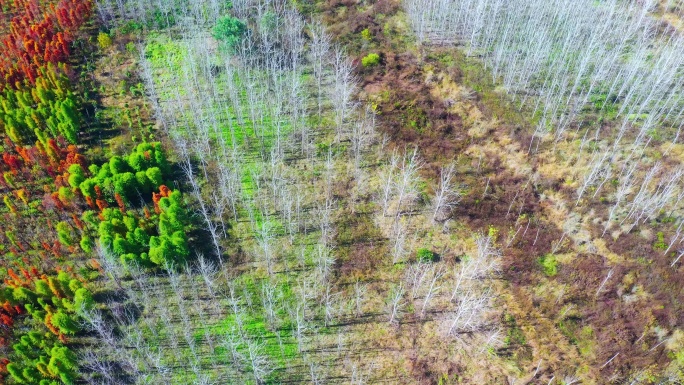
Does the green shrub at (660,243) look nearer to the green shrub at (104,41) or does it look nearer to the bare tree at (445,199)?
the bare tree at (445,199)

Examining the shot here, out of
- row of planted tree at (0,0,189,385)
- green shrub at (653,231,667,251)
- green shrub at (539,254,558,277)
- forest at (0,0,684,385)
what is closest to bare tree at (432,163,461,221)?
forest at (0,0,684,385)

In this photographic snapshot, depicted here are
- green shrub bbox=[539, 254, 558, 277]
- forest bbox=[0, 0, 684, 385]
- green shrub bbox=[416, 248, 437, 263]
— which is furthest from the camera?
green shrub bbox=[416, 248, 437, 263]

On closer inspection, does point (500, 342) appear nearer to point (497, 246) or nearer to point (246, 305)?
point (497, 246)

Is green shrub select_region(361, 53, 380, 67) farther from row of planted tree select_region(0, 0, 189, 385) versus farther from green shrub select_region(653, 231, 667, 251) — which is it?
green shrub select_region(653, 231, 667, 251)

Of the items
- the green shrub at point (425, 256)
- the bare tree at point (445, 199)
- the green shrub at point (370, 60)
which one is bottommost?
the green shrub at point (425, 256)

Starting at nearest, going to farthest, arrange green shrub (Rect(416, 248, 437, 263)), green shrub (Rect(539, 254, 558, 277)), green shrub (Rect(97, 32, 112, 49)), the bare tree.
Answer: green shrub (Rect(539, 254, 558, 277))
green shrub (Rect(416, 248, 437, 263))
the bare tree
green shrub (Rect(97, 32, 112, 49))

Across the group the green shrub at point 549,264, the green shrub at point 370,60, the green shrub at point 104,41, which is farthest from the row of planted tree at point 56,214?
the green shrub at point 549,264

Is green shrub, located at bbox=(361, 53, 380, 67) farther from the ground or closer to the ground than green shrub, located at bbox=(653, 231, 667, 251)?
farther from the ground

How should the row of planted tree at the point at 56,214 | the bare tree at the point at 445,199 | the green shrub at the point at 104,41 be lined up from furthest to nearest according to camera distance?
the green shrub at the point at 104,41
the bare tree at the point at 445,199
the row of planted tree at the point at 56,214

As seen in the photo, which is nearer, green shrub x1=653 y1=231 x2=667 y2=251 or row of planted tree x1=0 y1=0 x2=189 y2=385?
row of planted tree x1=0 y1=0 x2=189 y2=385
